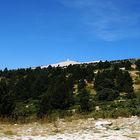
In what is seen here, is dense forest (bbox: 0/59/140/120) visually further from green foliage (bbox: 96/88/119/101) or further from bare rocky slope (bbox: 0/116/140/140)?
bare rocky slope (bbox: 0/116/140/140)

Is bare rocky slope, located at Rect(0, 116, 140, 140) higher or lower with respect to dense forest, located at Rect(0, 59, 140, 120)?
lower

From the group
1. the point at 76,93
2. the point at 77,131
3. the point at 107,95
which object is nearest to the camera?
the point at 77,131

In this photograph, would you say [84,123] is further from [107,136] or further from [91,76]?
[91,76]

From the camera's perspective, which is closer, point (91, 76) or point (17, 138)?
point (17, 138)

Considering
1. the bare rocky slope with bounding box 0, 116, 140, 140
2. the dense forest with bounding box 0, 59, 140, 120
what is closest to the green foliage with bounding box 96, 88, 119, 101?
the dense forest with bounding box 0, 59, 140, 120

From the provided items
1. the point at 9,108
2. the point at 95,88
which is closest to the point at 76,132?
the point at 9,108

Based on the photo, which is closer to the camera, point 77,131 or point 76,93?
point 77,131

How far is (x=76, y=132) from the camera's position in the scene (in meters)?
Result: 14.3

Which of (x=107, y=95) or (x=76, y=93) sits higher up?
(x=76, y=93)

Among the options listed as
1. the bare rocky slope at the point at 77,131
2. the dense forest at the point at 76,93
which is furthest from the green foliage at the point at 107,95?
the bare rocky slope at the point at 77,131

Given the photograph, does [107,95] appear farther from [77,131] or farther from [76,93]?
[77,131]

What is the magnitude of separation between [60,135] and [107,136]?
167cm

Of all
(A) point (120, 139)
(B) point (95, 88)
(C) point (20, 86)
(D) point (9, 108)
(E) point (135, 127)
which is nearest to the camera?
(A) point (120, 139)

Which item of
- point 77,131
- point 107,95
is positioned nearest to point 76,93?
point 107,95
